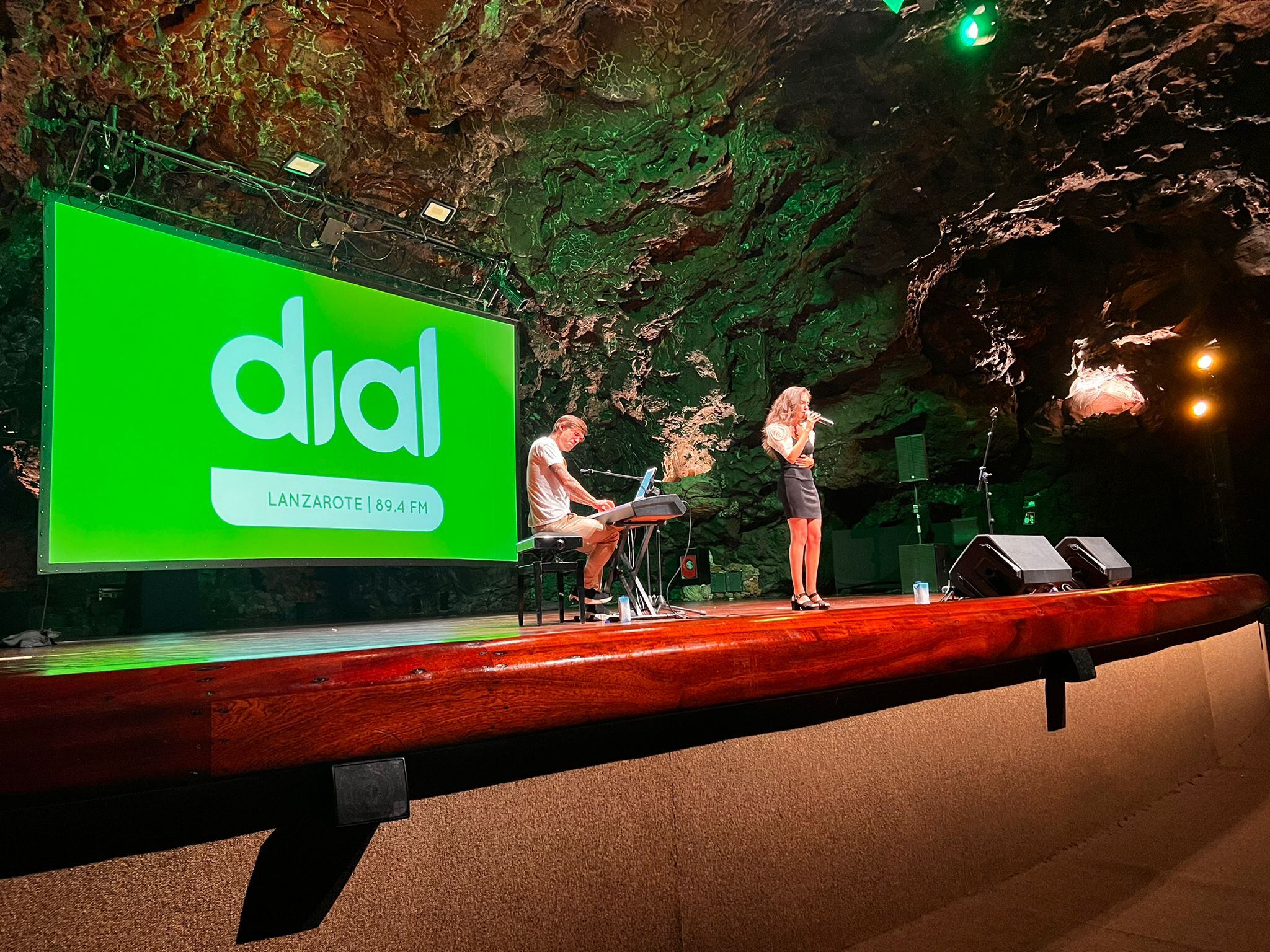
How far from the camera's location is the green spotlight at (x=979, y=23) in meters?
5.42

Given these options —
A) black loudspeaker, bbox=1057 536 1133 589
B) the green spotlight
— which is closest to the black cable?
black loudspeaker, bbox=1057 536 1133 589

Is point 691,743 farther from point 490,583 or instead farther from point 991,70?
point 490,583

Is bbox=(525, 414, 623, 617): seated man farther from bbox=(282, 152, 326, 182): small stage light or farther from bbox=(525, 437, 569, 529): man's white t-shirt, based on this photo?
bbox=(282, 152, 326, 182): small stage light

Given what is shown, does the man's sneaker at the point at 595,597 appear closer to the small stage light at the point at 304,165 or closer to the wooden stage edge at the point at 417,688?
the wooden stage edge at the point at 417,688

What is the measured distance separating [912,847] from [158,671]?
3.95 ft

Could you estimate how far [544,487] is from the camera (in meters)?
4.29

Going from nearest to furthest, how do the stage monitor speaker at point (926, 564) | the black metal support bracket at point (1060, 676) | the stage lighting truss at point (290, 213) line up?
the black metal support bracket at point (1060, 676)
the stage lighting truss at point (290, 213)
the stage monitor speaker at point (926, 564)

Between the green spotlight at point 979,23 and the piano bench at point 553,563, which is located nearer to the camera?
the piano bench at point 553,563

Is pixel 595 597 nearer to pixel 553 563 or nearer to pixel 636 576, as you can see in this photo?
pixel 636 576

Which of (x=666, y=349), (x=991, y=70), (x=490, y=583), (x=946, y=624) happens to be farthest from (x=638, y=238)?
(x=946, y=624)

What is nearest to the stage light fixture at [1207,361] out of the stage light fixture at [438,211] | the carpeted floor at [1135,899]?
the carpeted floor at [1135,899]

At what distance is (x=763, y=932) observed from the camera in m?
1.02

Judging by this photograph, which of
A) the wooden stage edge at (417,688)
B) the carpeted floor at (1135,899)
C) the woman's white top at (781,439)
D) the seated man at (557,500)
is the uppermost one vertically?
the woman's white top at (781,439)

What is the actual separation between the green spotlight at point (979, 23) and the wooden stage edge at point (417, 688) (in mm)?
5705
